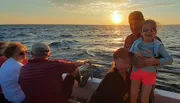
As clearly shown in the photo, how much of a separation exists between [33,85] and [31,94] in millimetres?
127

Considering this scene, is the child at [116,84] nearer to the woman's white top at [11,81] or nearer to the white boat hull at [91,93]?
the woman's white top at [11,81]

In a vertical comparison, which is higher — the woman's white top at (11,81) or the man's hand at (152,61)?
Result: the man's hand at (152,61)

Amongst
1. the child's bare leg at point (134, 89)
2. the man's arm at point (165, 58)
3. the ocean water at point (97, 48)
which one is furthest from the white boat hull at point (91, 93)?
the man's arm at point (165, 58)

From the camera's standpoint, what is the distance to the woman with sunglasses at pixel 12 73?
3.44 metres

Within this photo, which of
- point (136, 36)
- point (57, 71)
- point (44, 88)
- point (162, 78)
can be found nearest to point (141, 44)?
point (136, 36)

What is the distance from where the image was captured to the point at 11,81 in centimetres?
346

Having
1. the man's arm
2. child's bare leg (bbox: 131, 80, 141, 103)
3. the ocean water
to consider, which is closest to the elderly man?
child's bare leg (bbox: 131, 80, 141, 103)

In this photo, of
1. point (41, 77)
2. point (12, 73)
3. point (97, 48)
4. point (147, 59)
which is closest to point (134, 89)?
point (147, 59)

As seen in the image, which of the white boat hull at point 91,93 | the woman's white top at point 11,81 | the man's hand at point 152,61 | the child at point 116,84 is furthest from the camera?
the white boat hull at point 91,93

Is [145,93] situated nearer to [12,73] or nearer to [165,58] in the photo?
[165,58]

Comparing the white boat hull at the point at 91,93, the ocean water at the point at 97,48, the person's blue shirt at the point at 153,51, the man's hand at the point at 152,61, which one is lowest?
the ocean water at the point at 97,48

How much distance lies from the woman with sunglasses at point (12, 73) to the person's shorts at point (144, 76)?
1.46 metres

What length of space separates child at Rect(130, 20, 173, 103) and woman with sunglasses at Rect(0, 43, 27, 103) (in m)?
1.47

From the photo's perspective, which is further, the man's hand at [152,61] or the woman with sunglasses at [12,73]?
the woman with sunglasses at [12,73]
